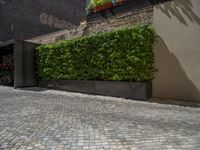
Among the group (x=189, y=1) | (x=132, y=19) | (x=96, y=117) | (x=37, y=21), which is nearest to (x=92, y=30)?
(x=132, y=19)

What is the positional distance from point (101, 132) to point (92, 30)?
28.0 ft

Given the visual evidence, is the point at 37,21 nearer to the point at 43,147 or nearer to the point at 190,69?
the point at 190,69

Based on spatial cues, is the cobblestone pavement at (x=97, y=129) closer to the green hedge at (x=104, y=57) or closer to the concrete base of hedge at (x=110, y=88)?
the concrete base of hedge at (x=110, y=88)

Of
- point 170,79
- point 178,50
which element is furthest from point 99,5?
point 170,79

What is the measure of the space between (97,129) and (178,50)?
5609mm

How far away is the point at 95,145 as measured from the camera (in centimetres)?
386

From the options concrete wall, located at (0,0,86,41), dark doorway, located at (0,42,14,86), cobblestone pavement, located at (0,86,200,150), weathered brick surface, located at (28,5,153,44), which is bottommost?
cobblestone pavement, located at (0,86,200,150)

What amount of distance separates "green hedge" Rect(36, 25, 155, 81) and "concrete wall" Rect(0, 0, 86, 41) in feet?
25.4

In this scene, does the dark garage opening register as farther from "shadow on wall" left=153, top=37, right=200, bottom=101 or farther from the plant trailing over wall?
"shadow on wall" left=153, top=37, right=200, bottom=101

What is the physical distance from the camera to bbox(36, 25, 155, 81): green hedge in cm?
902

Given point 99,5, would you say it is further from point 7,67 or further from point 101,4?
point 7,67

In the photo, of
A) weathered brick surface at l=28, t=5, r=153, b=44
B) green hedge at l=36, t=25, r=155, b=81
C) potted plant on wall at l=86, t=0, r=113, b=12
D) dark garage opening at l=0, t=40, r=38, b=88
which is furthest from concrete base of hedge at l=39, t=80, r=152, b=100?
potted plant on wall at l=86, t=0, r=113, b=12

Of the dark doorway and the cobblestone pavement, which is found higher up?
the dark doorway

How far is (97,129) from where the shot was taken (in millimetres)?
4754
